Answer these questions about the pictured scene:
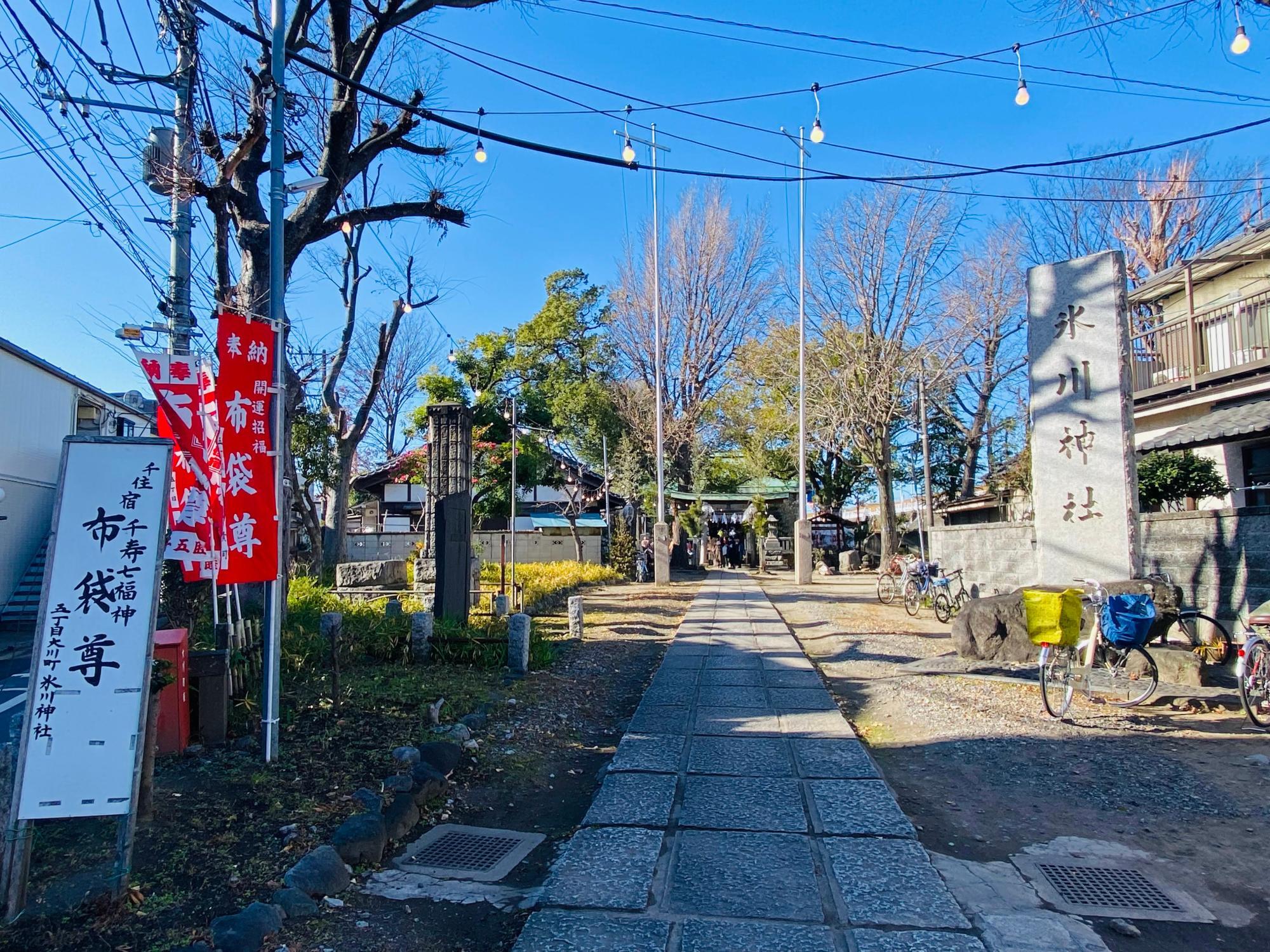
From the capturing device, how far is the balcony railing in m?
13.8

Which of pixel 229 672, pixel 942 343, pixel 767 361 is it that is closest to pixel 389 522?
pixel 767 361

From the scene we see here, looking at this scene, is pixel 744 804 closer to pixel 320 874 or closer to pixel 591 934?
pixel 591 934

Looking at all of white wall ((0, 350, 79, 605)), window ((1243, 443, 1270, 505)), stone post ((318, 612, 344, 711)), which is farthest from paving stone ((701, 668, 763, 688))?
white wall ((0, 350, 79, 605))

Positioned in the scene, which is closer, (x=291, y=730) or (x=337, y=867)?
(x=337, y=867)

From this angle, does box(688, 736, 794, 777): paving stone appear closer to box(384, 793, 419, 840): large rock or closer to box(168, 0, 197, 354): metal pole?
box(384, 793, 419, 840): large rock

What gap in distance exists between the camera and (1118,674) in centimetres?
732

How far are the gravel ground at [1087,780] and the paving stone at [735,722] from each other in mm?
829

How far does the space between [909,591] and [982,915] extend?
12.1 m

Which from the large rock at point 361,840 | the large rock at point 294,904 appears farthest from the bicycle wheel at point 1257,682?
the large rock at point 294,904

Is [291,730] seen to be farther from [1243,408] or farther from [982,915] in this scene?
[1243,408]

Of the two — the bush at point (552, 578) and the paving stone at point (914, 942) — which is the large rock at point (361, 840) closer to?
the paving stone at point (914, 942)

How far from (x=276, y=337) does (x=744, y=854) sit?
448 cm

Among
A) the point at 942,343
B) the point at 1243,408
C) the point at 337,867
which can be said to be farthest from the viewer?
the point at 942,343

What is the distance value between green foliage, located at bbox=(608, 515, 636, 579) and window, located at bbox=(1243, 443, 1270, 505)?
1508cm
